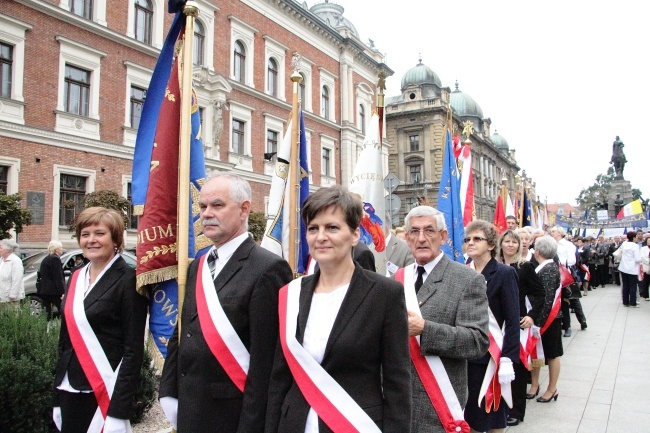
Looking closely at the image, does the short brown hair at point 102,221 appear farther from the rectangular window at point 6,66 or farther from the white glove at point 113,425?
the rectangular window at point 6,66

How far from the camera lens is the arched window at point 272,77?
97.4 ft

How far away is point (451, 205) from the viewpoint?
286 inches

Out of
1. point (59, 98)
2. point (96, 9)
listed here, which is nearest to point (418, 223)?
point (59, 98)

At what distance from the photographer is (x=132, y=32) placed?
2172 cm

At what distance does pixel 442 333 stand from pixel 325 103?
32662 mm

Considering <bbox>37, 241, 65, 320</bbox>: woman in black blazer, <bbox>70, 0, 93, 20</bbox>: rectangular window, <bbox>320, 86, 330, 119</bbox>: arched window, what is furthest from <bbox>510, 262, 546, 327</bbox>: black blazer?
<bbox>320, 86, 330, 119</bbox>: arched window

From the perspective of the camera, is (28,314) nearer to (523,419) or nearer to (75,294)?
(75,294)

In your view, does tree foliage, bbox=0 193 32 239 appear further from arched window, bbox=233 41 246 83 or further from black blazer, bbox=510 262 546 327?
arched window, bbox=233 41 246 83

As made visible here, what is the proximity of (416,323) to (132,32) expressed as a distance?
22.6m

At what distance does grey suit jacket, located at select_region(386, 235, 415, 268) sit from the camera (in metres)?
6.18

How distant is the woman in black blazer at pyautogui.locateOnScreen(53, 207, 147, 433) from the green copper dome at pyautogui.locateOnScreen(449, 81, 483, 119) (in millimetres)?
75666

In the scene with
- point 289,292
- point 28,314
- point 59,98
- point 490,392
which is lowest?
point 490,392

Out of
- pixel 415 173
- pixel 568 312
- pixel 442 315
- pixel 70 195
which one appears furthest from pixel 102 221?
pixel 415 173

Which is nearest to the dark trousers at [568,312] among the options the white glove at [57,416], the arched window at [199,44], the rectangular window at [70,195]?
the white glove at [57,416]
